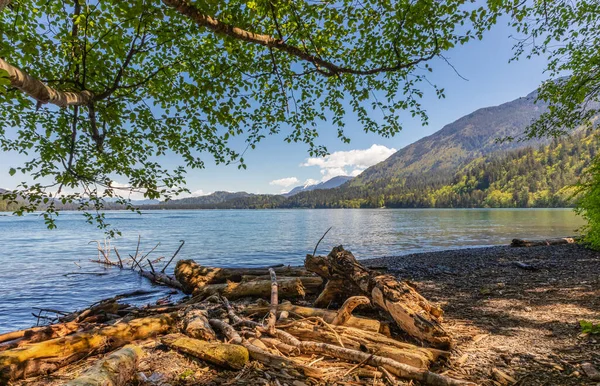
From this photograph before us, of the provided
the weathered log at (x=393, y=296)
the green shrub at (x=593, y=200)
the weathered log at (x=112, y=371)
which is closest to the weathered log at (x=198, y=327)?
the weathered log at (x=112, y=371)

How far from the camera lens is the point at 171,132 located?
833 centimetres

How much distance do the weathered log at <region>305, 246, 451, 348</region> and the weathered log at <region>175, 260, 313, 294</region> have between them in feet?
13.4

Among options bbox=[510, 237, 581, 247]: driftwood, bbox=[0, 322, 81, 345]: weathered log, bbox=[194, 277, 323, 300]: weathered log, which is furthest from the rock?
bbox=[510, 237, 581, 247]: driftwood

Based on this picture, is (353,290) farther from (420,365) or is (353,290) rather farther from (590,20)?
(590,20)

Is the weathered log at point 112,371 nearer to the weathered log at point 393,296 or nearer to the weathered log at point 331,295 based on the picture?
the weathered log at point 331,295

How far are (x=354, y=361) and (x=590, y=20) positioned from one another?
53.8 feet

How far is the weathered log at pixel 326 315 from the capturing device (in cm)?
584

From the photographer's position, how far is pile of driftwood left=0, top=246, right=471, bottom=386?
4.27 meters

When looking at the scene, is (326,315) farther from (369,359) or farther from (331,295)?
(369,359)

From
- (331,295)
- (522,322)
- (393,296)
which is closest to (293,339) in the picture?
(393,296)

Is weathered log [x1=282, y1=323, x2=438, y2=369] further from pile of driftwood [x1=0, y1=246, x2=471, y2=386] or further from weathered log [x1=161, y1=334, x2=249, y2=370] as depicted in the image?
weathered log [x1=161, y1=334, x2=249, y2=370]

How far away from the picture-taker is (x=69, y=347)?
4.93 meters

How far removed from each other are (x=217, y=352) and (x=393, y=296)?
11.9 feet

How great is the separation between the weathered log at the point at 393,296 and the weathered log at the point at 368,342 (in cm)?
42
